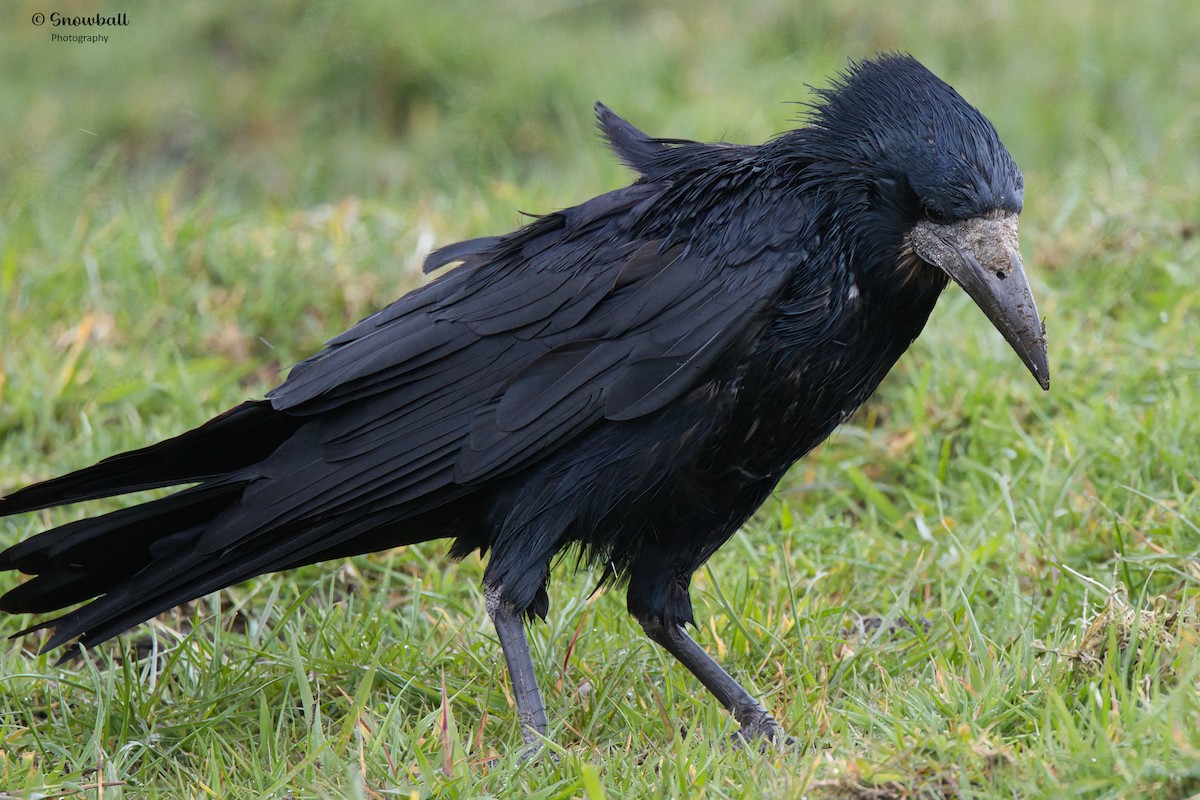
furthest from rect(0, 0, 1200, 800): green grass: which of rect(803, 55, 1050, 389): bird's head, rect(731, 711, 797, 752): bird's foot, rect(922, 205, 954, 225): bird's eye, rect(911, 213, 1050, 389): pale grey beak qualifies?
rect(922, 205, 954, 225): bird's eye

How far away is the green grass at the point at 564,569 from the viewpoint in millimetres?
2977

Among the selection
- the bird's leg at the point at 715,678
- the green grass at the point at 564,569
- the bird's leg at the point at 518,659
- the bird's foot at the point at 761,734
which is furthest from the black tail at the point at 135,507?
the bird's foot at the point at 761,734

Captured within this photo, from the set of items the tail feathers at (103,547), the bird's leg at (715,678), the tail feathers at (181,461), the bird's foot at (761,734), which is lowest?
the bird's foot at (761,734)

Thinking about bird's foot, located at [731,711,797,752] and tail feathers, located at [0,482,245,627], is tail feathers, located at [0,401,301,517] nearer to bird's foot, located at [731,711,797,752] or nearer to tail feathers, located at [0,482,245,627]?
tail feathers, located at [0,482,245,627]

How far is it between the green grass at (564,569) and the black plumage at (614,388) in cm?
28

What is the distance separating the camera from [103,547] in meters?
3.40

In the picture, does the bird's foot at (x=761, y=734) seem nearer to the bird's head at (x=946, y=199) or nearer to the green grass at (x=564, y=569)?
the green grass at (x=564, y=569)

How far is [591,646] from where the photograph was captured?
3709 millimetres

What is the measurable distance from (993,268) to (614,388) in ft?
2.79

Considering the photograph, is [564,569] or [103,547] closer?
[103,547]

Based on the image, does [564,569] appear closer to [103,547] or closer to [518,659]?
[518,659]

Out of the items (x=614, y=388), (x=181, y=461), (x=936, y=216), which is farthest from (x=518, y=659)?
(x=936, y=216)

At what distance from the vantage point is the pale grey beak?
3.09 m

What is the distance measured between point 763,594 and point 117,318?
2702mm
